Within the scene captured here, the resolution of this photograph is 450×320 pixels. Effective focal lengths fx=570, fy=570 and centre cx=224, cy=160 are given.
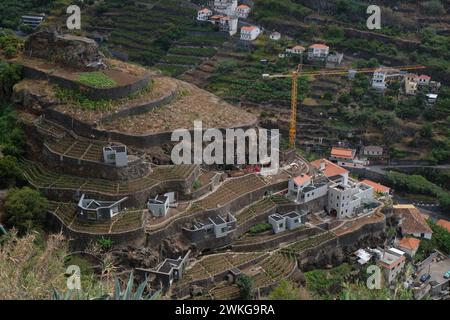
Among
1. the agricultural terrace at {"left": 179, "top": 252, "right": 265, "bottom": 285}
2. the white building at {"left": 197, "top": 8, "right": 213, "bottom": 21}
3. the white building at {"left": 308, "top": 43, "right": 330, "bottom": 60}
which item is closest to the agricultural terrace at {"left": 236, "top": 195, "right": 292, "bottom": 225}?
the agricultural terrace at {"left": 179, "top": 252, "right": 265, "bottom": 285}

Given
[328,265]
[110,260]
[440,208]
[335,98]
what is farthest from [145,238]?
[335,98]

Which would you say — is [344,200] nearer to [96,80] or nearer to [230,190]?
[230,190]

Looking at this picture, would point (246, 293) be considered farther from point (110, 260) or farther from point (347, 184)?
point (347, 184)

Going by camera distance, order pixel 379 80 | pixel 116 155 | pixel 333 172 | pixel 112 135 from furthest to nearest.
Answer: pixel 379 80, pixel 333 172, pixel 112 135, pixel 116 155

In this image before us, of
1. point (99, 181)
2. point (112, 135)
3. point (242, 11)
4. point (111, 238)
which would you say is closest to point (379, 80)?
point (242, 11)

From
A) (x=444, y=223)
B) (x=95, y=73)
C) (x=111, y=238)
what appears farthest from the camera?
(x=444, y=223)

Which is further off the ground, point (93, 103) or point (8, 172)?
point (93, 103)

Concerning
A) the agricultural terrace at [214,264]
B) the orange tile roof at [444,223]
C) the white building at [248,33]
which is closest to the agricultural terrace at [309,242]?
the agricultural terrace at [214,264]
